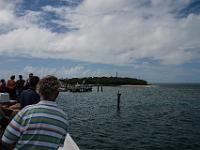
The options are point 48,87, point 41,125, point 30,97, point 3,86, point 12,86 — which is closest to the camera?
point 41,125

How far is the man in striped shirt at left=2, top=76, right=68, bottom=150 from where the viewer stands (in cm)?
358

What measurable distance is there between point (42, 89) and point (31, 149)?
66 centimetres

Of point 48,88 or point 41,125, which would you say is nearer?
point 41,125

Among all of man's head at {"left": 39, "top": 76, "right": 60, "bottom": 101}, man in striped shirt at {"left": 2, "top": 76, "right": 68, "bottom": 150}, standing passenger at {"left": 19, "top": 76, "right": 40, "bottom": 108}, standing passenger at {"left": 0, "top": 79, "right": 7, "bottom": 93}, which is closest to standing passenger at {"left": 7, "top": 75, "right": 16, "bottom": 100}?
standing passenger at {"left": 0, "top": 79, "right": 7, "bottom": 93}

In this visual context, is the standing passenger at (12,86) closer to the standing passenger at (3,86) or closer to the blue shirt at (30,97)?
the standing passenger at (3,86)

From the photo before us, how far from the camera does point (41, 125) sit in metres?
3.61

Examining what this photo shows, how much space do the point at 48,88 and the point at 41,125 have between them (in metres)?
0.42

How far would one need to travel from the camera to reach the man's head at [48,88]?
12.2 feet

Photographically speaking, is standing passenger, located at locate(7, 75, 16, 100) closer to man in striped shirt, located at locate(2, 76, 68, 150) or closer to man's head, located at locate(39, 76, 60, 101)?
man in striped shirt, located at locate(2, 76, 68, 150)

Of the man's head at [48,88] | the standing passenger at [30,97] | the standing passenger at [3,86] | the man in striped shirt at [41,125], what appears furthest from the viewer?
the standing passenger at [3,86]

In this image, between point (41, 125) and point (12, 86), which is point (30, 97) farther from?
point (12, 86)

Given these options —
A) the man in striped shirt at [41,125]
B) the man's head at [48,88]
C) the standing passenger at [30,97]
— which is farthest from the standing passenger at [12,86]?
the man's head at [48,88]

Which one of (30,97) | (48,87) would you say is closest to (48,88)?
(48,87)

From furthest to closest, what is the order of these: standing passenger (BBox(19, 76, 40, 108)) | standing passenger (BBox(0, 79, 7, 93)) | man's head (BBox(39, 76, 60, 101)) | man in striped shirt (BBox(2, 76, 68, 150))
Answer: standing passenger (BBox(0, 79, 7, 93))
standing passenger (BBox(19, 76, 40, 108))
man's head (BBox(39, 76, 60, 101))
man in striped shirt (BBox(2, 76, 68, 150))
